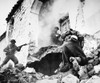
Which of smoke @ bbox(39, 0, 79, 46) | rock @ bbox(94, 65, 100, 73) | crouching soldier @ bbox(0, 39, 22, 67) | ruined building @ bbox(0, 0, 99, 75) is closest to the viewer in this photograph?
rock @ bbox(94, 65, 100, 73)

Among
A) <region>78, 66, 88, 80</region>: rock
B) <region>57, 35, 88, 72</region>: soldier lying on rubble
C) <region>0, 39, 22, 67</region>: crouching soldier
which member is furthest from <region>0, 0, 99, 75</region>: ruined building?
<region>78, 66, 88, 80</region>: rock

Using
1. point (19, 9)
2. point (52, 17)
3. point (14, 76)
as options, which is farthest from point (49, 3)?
point (14, 76)

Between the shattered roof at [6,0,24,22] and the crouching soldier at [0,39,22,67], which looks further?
the shattered roof at [6,0,24,22]

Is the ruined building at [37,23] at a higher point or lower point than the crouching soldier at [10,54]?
higher

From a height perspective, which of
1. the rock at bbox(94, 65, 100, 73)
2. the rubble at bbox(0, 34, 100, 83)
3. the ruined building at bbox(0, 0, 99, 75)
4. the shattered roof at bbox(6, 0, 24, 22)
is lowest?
the rock at bbox(94, 65, 100, 73)

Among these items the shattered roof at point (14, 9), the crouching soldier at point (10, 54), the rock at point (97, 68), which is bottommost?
the rock at point (97, 68)

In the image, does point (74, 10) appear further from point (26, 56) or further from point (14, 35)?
point (14, 35)

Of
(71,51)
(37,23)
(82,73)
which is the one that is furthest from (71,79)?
(37,23)

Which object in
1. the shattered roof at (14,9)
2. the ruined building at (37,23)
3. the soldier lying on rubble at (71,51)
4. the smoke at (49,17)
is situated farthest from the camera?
the shattered roof at (14,9)

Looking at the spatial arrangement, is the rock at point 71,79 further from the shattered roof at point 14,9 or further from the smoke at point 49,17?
the shattered roof at point 14,9

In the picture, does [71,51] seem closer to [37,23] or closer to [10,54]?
[10,54]

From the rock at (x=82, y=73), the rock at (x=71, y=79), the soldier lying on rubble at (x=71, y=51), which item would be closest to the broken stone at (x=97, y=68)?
the rock at (x=82, y=73)

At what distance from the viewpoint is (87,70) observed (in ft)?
13.0

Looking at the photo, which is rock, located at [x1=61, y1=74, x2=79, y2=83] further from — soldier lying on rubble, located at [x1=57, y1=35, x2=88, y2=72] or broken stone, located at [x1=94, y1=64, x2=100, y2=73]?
soldier lying on rubble, located at [x1=57, y1=35, x2=88, y2=72]
